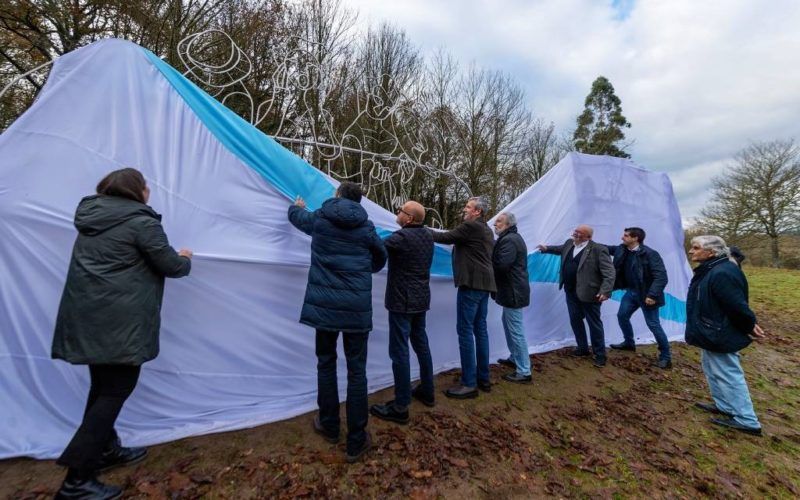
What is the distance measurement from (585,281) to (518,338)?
3.87 ft

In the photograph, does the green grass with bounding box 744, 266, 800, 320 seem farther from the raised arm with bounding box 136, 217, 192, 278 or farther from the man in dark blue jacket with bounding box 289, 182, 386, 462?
the raised arm with bounding box 136, 217, 192, 278

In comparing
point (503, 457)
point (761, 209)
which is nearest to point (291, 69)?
point (503, 457)

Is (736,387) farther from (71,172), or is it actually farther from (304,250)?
(71,172)

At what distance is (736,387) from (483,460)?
2392 millimetres

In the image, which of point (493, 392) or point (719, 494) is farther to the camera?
point (493, 392)

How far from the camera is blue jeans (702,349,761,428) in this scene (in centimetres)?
306

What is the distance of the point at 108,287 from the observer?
70.9 inches

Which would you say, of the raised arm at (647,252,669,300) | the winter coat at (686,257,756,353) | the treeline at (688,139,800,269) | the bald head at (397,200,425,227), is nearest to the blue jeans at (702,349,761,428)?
the winter coat at (686,257,756,353)

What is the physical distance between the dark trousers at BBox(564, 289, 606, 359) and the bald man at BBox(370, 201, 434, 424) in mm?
2528

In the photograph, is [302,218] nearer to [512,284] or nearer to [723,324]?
[512,284]

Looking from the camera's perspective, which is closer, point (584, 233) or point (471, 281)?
point (471, 281)

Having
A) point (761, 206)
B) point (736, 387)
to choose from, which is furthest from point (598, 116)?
point (736, 387)

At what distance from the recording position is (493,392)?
3473 mm

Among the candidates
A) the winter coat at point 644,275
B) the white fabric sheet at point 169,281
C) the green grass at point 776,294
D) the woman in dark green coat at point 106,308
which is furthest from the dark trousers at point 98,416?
the green grass at point 776,294
